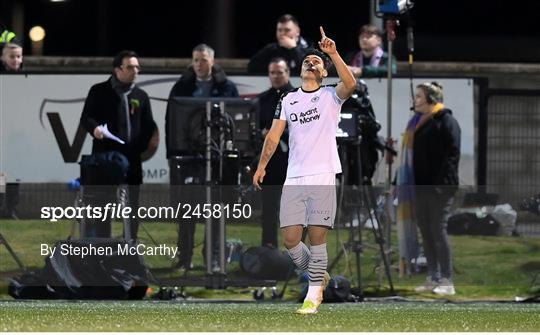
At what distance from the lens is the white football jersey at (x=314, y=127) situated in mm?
13750

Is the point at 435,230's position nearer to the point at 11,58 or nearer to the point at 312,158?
the point at 312,158

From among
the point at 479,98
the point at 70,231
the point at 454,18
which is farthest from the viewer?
the point at 454,18

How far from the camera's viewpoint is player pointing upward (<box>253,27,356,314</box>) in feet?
45.1

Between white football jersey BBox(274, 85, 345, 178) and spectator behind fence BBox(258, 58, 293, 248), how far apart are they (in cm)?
211

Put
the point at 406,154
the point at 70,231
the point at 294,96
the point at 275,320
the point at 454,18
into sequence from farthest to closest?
the point at 454,18 → the point at 406,154 → the point at 70,231 → the point at 294,96 → the point at 275,320

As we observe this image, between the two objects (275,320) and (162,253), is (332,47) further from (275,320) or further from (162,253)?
(162,253)

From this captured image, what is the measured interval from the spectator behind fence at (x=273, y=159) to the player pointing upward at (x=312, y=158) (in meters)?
1.96

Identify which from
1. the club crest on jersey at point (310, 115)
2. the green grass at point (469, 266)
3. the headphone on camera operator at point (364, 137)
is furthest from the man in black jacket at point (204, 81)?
the club crest on jersey at point (310, 115)

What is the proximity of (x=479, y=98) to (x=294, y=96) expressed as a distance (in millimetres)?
5177

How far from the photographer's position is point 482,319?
43.8 ft

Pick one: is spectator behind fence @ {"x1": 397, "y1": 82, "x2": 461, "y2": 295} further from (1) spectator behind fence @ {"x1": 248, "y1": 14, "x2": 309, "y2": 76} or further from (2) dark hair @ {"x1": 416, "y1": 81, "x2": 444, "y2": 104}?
(1) spectator behind fence @ {"x1": 248, "y1": 14, "x2": 309, "y2": 76}

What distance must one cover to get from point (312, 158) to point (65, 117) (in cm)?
518

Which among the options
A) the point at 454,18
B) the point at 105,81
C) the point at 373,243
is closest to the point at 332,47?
the point at 373,243

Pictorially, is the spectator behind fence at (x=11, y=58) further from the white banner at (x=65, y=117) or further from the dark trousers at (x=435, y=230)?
the dark trousers at (x=435, y=230)
